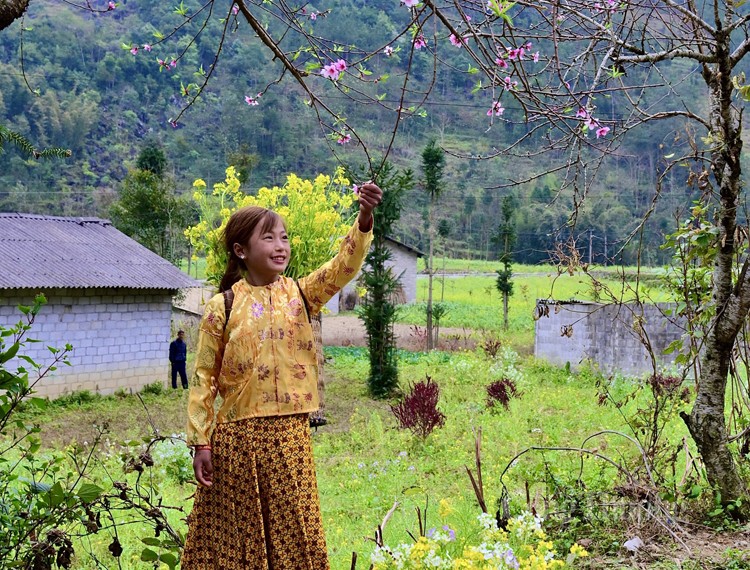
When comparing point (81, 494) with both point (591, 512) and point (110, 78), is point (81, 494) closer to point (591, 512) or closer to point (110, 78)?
point (591, 512)

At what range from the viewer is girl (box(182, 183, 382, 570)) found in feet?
8.96

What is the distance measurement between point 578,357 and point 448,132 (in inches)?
2308

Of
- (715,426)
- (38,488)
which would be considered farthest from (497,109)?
(38,488)

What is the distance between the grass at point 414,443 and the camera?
15.9 feet

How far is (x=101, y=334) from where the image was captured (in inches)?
512

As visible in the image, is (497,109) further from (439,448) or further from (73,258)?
(73,258)

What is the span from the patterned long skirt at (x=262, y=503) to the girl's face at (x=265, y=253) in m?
0.53

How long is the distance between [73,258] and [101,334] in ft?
4.48

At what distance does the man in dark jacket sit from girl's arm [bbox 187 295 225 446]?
36.7 feet

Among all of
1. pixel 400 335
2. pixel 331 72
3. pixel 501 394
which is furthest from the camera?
pixel 400 335

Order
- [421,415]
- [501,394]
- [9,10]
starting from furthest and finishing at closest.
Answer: [501,394] → [421,415] → [9,10]

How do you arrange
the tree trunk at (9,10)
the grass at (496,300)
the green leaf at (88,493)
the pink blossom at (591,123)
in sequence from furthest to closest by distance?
the grass at (496,300) → the pink blossom at (591,123) → the green leaf at (88,493) → the tree trunk at (9,10)

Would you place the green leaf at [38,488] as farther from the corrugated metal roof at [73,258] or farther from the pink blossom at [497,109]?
the corrugated metal roof at [73,258]

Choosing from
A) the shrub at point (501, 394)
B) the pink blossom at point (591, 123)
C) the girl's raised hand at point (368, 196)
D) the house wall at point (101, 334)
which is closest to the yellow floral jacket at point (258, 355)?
the girl's raised hand at point (368, 196)
